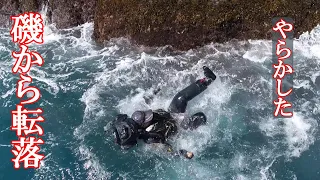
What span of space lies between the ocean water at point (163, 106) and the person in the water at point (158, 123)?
1.62 feet

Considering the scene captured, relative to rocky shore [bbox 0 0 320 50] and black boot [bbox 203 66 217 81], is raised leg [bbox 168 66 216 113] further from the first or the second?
rocky shore [bbox 0 0 320 50]

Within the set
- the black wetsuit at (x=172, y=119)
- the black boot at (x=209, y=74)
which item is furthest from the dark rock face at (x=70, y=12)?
the black wetsuit at (x=172, y=119)

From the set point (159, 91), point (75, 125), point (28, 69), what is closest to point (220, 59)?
point (159, 91)

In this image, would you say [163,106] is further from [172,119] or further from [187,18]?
[187,18]

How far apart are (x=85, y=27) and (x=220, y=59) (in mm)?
6645

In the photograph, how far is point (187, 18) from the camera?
16406mm

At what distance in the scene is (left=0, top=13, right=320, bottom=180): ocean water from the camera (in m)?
13.6

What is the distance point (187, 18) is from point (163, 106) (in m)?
4.01

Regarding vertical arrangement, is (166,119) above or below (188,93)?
below

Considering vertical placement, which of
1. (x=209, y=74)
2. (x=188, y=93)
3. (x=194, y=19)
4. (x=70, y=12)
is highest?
(x=194, y=19)

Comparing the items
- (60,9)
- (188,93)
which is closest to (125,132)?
(188,93)

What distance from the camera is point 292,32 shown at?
1727 cm

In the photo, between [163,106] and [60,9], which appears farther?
[60,9]

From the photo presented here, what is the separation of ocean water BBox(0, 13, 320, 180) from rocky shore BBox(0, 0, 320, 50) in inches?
18.8
